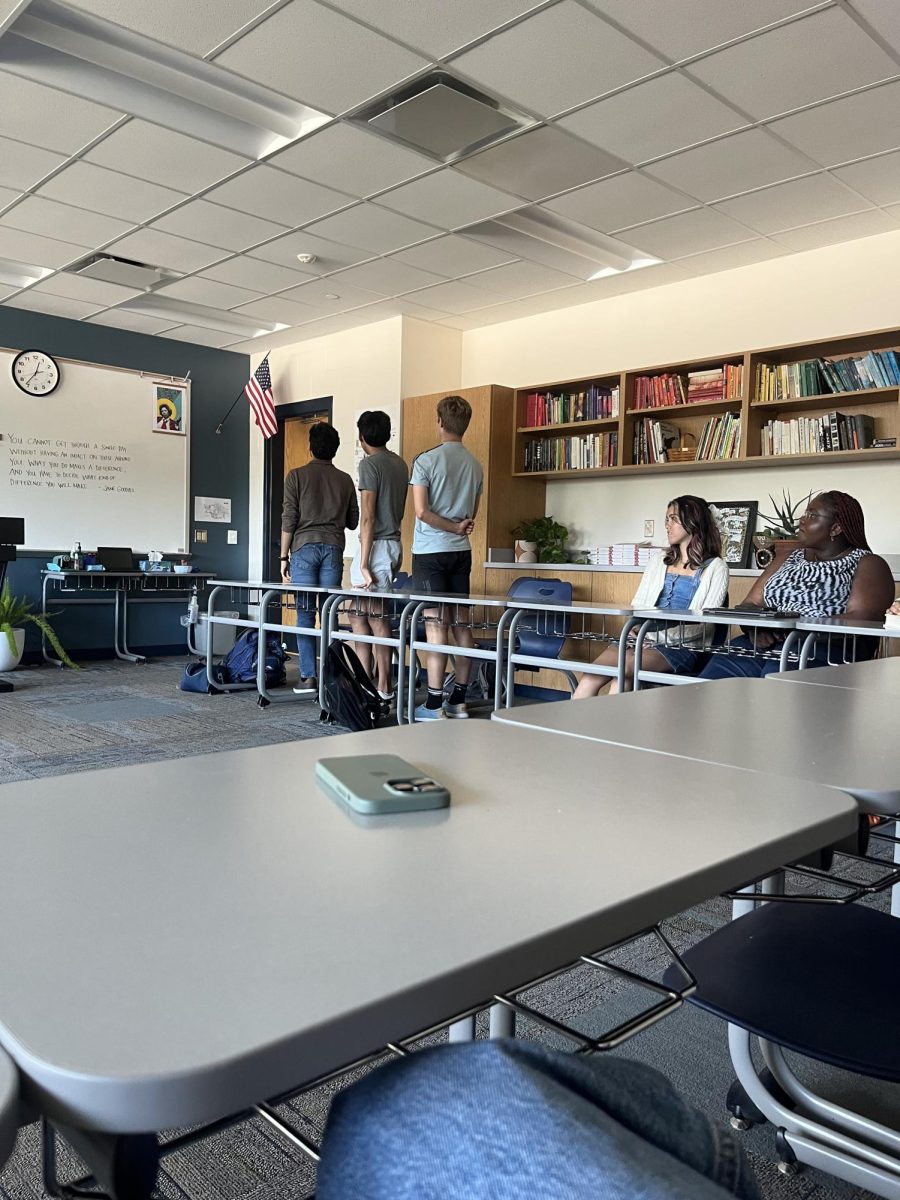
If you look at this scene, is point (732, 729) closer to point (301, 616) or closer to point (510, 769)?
point (510, 769)

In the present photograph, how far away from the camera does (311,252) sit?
5262 mm

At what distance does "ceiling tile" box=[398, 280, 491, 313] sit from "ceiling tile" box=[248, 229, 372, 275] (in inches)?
27.5

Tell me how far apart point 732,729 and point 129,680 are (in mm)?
5665

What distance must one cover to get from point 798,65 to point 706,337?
2399mm

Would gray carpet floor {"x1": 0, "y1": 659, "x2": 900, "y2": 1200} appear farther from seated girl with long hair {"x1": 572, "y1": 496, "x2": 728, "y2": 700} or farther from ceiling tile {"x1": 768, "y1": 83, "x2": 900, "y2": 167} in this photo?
ceiling tile {"x1": 768, "y1": 83, "x2": 900, "y2": 167}

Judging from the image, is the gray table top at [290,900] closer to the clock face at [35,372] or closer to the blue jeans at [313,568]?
the blue jeans at [313,568]

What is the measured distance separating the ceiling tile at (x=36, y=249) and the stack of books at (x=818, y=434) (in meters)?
4.21

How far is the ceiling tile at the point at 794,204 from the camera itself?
4.16 metres

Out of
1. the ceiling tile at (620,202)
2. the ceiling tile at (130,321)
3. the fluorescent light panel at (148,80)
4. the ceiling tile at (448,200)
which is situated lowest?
the ceiling tile at (130,321)

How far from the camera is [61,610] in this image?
7.02 meters

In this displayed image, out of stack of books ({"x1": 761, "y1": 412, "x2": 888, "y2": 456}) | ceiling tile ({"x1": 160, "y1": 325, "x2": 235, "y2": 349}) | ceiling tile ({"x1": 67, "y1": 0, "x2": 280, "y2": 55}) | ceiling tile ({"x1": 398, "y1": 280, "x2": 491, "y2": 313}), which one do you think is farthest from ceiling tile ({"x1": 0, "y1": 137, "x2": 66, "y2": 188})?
stack of books ({"x1": 761, "y1": 412, "x2": 888, "y2": 456})

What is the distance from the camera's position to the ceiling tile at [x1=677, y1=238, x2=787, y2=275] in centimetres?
496

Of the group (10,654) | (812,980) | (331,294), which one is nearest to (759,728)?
(812,980)

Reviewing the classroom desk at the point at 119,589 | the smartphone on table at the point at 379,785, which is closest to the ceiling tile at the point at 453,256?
the classroom desk at the point at 119,589
